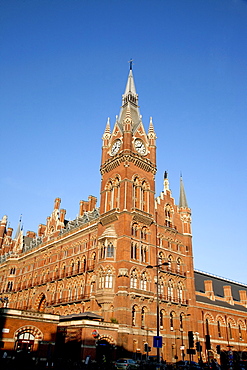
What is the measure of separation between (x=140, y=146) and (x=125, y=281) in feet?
78.0

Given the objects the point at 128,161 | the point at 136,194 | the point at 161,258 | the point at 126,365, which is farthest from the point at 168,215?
the point at 126,365

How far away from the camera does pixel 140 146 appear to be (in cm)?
5969

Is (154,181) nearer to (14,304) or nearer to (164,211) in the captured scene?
(164,211)

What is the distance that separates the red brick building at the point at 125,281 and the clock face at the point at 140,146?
21cm

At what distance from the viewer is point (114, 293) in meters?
46.8

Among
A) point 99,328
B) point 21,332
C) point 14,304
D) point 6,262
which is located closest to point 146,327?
point 99,328

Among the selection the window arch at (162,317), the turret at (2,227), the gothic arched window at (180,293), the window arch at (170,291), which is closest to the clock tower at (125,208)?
the window arch at (170,291)

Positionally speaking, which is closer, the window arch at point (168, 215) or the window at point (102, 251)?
the window at point (102, 251)

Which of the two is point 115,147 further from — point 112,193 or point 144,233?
point 144,233

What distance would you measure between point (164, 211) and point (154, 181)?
551 cm

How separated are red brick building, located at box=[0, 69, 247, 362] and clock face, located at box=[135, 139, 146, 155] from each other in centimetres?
21

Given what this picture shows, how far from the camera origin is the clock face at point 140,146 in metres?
59.0

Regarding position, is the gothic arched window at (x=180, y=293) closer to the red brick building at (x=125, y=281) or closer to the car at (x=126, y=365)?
the red brick building at (x=125, y=281)

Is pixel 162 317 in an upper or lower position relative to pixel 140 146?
lower
